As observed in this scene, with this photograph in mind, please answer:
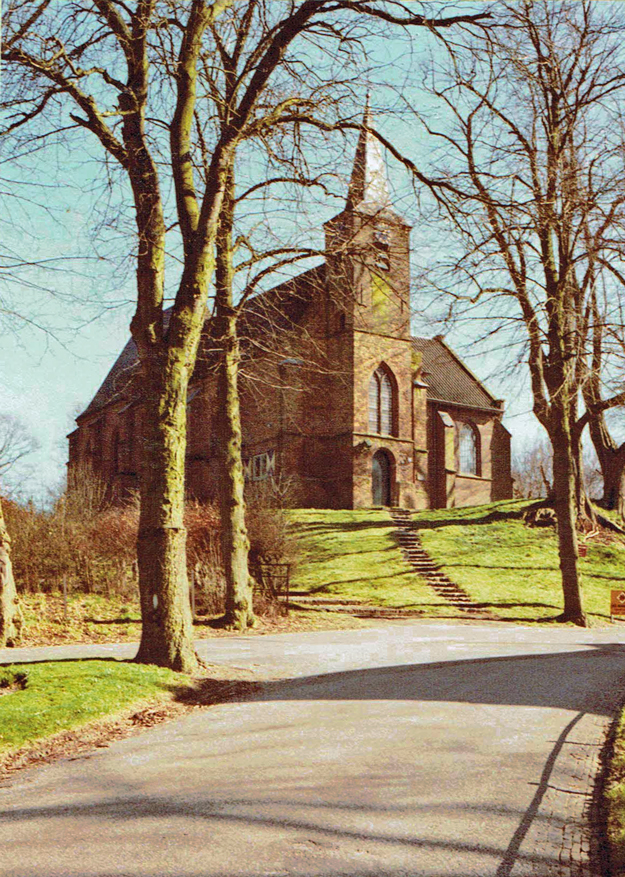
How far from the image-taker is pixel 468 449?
52.7 metres

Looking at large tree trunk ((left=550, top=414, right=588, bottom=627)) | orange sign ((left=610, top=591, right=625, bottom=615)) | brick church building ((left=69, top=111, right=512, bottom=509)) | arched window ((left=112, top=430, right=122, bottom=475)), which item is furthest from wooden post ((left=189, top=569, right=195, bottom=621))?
arched window ((left=112, top=430, right=122, bottom=475))

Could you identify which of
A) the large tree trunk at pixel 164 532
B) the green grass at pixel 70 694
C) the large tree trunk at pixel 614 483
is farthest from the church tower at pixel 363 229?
the large tree trunk at pixel 614 483

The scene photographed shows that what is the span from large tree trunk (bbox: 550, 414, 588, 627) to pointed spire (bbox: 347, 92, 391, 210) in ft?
29.7

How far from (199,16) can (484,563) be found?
72.1ft

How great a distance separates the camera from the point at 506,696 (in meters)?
9.71

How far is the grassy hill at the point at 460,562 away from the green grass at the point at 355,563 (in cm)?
3

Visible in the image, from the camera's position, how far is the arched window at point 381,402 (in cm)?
4516

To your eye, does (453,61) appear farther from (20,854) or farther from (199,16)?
(20,854)

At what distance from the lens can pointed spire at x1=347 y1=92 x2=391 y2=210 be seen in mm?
13555

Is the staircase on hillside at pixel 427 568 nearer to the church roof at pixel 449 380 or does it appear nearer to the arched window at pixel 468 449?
the arched window at pixel 468 449

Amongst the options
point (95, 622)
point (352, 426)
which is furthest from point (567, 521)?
point (352, 426)

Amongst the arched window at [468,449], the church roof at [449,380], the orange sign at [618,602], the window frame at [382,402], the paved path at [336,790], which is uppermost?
the church roof at [449,380]

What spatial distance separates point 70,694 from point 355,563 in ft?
68.7

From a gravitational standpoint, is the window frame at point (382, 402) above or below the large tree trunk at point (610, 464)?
above
